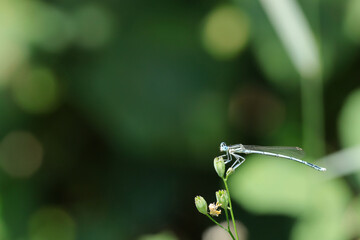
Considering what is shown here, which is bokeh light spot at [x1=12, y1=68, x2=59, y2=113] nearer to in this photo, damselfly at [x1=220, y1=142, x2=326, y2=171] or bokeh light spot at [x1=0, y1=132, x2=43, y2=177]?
bokeh light spot at [x1=0, y1=132, x2=43, y2=177]

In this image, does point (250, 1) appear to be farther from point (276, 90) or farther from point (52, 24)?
point (52, 24)

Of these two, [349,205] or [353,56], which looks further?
[353,56]

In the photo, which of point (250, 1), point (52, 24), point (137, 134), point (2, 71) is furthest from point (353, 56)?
point (2, 71)

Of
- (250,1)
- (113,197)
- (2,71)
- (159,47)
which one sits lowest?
(113,197)

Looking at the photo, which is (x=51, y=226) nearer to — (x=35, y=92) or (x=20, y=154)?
(x=20, y=154)

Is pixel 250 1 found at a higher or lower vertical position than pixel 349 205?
higher

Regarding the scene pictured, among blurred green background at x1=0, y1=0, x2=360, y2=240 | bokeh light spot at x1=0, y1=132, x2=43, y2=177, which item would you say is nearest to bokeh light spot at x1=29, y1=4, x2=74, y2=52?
blurred green background at x1=0, y1=0, x2=360, y2=240

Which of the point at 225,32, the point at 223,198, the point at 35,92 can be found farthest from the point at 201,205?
the point at 35,92
